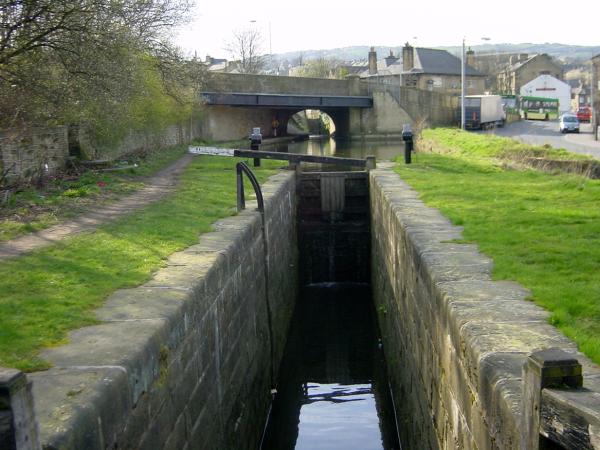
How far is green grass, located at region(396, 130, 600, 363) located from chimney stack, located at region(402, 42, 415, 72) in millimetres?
61953

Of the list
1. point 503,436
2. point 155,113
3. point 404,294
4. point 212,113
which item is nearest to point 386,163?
point 155,113

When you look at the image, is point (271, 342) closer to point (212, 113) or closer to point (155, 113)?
point (155, 113)

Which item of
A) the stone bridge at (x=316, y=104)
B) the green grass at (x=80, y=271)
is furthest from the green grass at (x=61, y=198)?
the stone bridge at (x=316, y=104)

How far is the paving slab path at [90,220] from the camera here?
303 inches

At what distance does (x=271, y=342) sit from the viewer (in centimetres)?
1048

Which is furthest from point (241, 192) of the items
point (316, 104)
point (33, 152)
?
point (316, 104)

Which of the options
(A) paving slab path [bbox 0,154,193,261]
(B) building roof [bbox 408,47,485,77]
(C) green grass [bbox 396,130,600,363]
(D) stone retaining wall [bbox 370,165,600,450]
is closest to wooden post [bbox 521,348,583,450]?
(D) stone retaining wall [bbox 370,165,600,450]

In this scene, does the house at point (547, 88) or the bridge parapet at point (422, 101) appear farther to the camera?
the house at point (547, 88)

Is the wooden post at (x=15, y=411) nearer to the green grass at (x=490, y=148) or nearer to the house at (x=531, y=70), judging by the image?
the green grass at (x=490, y=148)

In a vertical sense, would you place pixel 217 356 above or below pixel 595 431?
below

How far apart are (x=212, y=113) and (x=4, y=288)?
98.8ft

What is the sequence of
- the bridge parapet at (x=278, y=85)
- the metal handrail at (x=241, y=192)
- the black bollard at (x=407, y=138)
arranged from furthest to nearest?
1. the bridge parapet at (x=278, y=85)
2. the black bollard at (x=407, y=138)
3. the metal handrail at (x=241, y=192)

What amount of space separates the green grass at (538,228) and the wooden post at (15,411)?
284 centimetres

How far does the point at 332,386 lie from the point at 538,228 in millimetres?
4216
